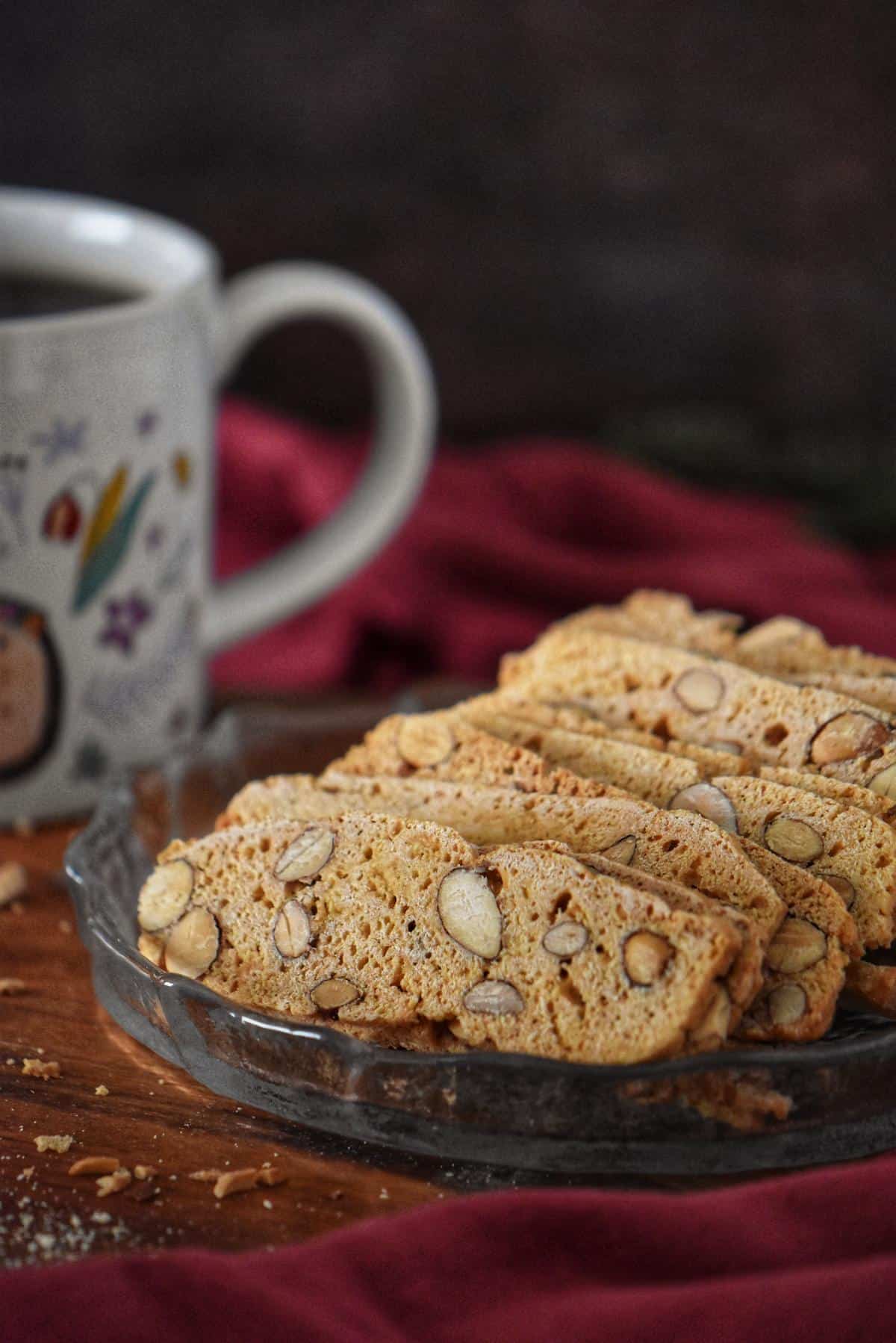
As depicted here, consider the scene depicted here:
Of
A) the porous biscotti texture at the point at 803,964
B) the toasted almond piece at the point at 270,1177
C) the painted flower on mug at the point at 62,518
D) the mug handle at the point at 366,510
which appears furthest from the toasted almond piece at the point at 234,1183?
the mug handle at the point at 366,510

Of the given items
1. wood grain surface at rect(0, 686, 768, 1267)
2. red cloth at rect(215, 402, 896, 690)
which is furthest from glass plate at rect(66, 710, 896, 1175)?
red cloth at rect(215, 402, 896, 690)

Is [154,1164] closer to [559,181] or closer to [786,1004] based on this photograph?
[786,1004]

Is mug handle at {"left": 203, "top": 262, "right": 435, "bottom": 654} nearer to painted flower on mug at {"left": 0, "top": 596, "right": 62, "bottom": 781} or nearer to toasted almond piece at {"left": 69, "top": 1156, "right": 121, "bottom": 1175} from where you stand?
painted flower on mug at {"left": 0, "top": 596, "right": 62, "bottom": 781}

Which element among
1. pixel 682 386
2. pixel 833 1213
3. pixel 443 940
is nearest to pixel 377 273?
pixel 682 386

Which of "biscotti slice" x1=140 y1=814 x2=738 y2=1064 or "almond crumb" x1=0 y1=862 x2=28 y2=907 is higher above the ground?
"biscotti slice" x1=140 y1=814 x2=738 y2=1064

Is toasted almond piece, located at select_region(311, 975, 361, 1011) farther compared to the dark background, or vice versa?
the dark background

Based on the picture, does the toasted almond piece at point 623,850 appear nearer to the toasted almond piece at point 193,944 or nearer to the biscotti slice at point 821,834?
the biscotti slice at point 821,834

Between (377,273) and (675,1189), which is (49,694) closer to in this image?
(675,1189)

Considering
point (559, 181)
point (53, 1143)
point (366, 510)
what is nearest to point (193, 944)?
point (53, 1143)
